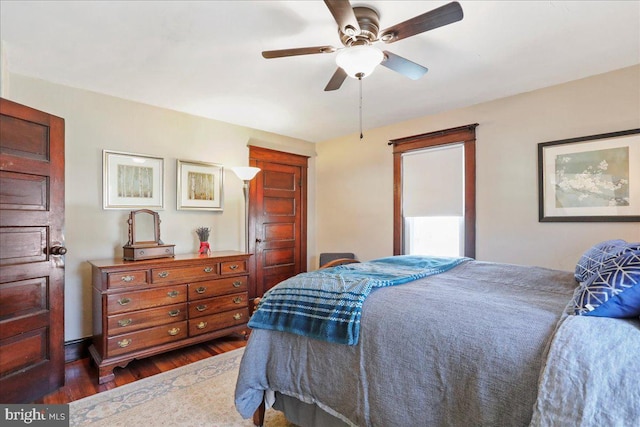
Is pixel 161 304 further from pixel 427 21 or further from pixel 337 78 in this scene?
pixel 427 21

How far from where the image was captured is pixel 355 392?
4.58ft

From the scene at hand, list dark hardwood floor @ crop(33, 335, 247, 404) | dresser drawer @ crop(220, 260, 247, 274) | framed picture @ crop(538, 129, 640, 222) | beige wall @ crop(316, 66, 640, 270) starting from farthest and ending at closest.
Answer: dresser drawer @ crop(220, 260, 247, 274) → beige wall @ crop(316, 66, 640, 270) → framed picture @ crop(538, 129, 640, 222) → dark hardwood floor @ crop(33, 335, 247, 404)

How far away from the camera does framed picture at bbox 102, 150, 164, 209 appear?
119 inches

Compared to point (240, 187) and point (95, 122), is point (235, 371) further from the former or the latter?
point (95, 122)

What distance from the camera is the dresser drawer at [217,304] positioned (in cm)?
297

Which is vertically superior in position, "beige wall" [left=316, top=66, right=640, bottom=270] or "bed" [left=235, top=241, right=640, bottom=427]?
"beige wall" [left=316, top=66, right=640, bottom=270]

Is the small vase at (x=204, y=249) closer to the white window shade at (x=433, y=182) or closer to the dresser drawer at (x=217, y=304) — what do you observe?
the dresser drawer at (x=217, y=304)

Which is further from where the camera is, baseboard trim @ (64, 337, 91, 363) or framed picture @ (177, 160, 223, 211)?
framed picture @ (177, 160, 223, 211)

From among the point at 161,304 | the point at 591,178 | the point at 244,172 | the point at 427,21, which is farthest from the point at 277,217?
the point at 591,178

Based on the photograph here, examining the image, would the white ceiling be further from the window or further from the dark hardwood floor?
the dark hardwood floor

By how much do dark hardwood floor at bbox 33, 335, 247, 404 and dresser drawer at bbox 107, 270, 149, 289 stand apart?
28.0 inches

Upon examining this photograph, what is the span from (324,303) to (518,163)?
2.58 meters

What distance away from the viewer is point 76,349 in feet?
9.35

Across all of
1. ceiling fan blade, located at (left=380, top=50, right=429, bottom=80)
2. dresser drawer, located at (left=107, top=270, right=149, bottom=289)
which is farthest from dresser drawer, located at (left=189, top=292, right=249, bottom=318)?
ceiling fan blade, located at (left=380, top=50, right=429, bottom=80)
